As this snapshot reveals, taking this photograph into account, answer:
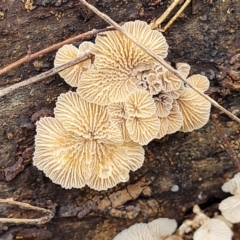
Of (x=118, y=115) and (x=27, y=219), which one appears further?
(x=27, y=219)

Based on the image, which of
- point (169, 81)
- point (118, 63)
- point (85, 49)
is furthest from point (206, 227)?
point (85, 49)

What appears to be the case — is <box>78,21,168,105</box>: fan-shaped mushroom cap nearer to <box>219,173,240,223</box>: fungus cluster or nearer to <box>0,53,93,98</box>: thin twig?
<box>0,53,93,98</box>: thin twig

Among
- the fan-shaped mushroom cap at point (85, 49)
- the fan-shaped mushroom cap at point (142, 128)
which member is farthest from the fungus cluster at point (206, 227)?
the fan-shaped mushroom cap at point (85, 49)

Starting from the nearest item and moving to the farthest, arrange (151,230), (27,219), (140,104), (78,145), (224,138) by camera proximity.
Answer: (140,104)
(78,145)
(27,219)
(224,138)
(151,230)

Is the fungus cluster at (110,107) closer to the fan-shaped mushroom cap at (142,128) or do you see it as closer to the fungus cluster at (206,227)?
the fan-shaped mushroom cap at (142,128)

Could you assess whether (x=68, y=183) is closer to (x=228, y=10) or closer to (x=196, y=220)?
(x=196, y=220)

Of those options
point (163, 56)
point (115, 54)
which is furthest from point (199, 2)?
point (115, 54)

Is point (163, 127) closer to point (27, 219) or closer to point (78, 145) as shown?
point (78, 145)
